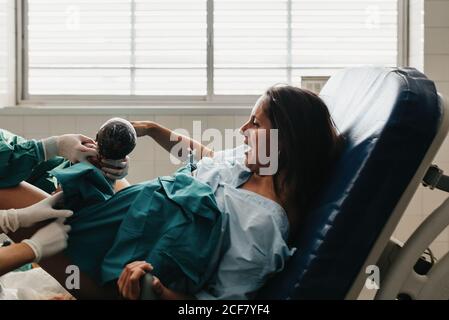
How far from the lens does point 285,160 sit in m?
1.29

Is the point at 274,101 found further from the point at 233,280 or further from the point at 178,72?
the point at 178,72

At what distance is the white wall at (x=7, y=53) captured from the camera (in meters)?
2.62

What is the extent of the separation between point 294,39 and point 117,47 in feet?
3.21

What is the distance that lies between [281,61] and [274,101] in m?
1.58

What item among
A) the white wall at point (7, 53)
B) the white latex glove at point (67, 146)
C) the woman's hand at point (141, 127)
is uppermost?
the white wall at point (7, 53)

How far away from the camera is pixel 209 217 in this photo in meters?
1.22

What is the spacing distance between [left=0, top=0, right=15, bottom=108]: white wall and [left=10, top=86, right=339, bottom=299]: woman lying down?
158 cm

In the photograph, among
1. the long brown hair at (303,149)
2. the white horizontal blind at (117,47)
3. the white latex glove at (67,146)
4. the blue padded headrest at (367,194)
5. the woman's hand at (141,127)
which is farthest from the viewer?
the white horizontal blind at (117,47)

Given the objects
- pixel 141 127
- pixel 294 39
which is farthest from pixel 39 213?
pixel 294 39

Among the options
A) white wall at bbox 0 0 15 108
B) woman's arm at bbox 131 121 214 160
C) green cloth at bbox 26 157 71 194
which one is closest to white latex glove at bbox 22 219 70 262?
green cloth at bbox 26 157 71 194

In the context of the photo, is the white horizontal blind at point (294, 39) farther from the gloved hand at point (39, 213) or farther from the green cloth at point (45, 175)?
the gloved hand at point (39, 213)

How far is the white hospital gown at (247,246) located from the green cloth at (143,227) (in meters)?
0.03

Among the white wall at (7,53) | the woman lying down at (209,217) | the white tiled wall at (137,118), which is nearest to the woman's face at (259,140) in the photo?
the woman lying down at (209,217)
